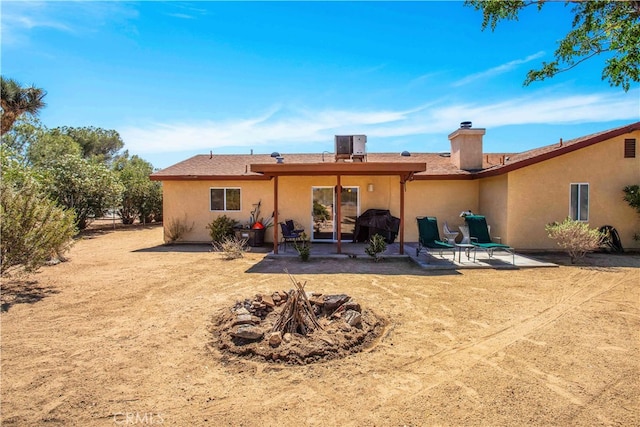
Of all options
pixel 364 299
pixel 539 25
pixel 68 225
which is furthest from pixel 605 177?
pixel 68 225

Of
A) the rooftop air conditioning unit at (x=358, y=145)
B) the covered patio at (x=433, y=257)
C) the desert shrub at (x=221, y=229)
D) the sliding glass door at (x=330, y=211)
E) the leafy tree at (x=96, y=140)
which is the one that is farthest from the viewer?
the leafy tree at (x=96, y=140)

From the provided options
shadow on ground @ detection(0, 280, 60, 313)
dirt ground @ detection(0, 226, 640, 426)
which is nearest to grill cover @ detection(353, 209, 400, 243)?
dirt ground @ detection(0, 226, 640, 426)

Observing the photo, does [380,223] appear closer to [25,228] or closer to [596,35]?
[596,35]

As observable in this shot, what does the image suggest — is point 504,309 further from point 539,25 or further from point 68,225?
point 68,225

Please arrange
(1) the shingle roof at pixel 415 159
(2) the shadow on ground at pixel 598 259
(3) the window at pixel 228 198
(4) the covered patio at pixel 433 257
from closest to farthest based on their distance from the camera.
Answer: (4) the covered patio at pixel 433 257 → (2) the shadow on ground at pixel 598 259 → (1) the shingle roof at pixel 415 159 → (3) the window at pixel 228 198

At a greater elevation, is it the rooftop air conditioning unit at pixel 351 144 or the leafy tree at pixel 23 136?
the leafy tree at pixel 23 136

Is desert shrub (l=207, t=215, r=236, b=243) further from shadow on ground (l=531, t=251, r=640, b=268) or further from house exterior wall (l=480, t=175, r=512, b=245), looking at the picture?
shadow on ground (l=531, t=251, r=640, b=268)

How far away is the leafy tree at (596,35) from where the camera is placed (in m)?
4.31

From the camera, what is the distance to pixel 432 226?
29.0ft

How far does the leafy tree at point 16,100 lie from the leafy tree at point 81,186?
2.88m

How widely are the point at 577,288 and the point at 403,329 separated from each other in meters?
4.24

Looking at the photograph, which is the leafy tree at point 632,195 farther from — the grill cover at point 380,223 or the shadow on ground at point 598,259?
the grill cover at point 380,223

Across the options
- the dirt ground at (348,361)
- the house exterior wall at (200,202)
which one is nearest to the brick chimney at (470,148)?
the dirt ground at (348,361)

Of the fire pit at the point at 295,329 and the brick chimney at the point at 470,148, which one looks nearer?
the fire pit at the point at 295,329
